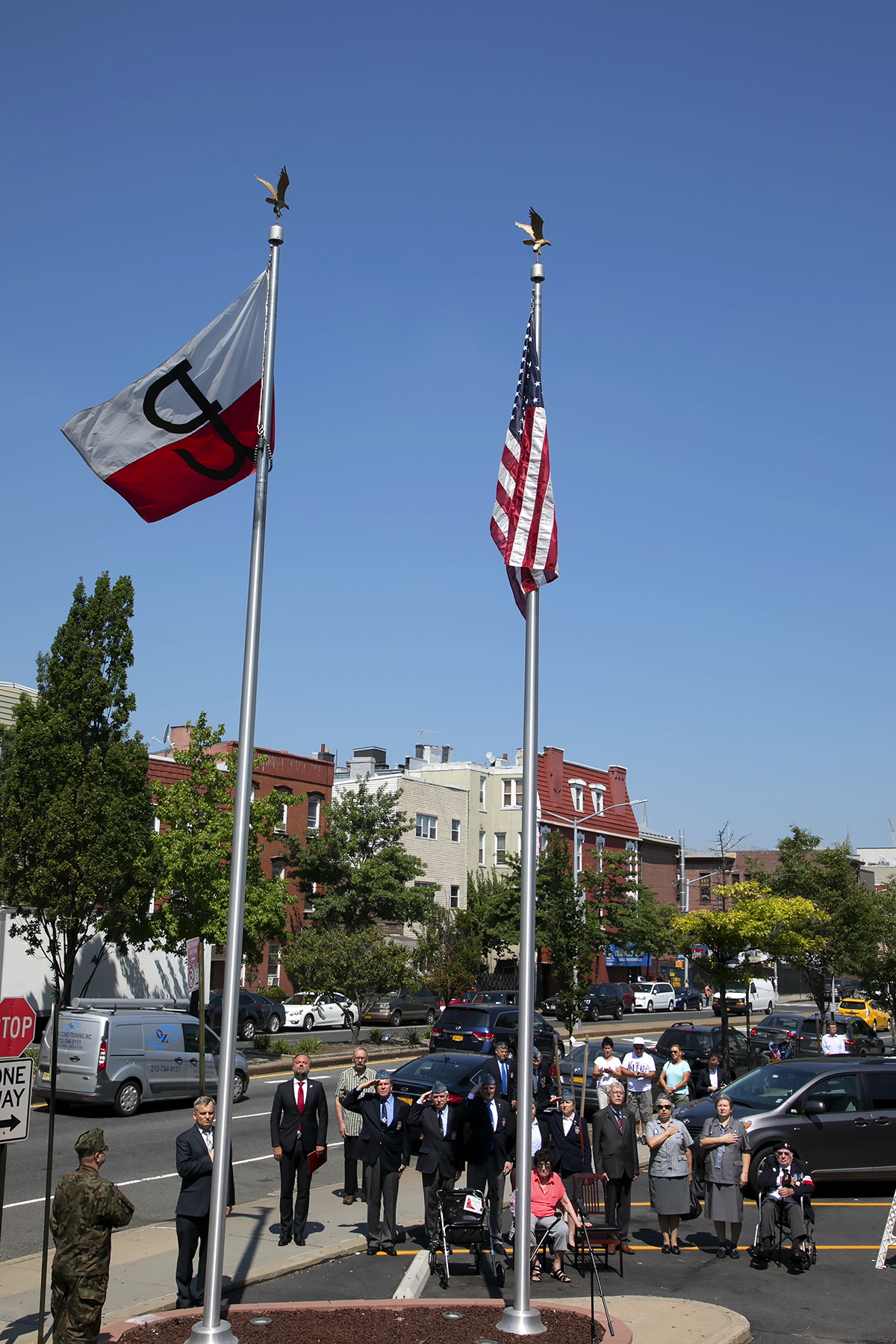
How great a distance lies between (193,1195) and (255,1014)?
28.5 meters

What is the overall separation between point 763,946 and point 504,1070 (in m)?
13.9

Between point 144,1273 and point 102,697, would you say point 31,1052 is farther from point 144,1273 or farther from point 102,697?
point 144,1273

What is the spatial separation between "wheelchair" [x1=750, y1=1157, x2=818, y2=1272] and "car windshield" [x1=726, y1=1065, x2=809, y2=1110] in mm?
3301

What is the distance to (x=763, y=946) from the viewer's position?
27.6 meters

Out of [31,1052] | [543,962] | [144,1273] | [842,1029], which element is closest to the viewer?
[144,1273]

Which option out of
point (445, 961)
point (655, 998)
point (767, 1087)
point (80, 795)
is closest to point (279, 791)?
point (445, 961)

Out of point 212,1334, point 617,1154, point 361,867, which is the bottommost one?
point 212,1334

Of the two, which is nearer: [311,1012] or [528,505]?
[528,505]

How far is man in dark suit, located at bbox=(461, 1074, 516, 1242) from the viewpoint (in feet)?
38.8

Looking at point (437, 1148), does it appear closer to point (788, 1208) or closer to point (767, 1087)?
point (788, 1208)

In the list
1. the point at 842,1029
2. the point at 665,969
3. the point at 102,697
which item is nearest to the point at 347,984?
the point at 102,697

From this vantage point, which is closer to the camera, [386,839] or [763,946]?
[763,946]

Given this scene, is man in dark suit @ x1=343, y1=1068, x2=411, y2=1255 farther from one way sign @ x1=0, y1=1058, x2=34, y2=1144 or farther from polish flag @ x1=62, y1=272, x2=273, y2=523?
polish flag @ x1=62, y1=272, x2=273, y2=523

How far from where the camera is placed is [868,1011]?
4588cm
